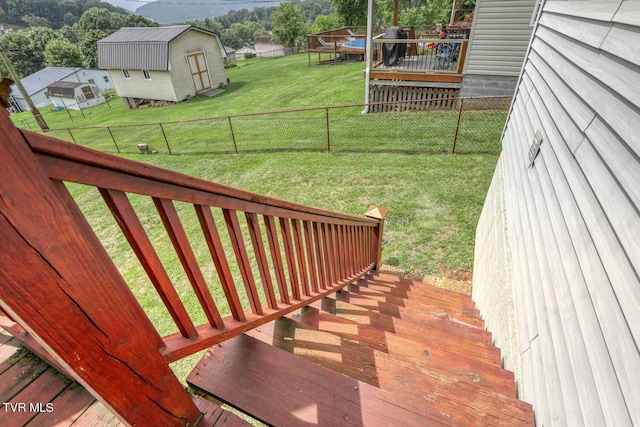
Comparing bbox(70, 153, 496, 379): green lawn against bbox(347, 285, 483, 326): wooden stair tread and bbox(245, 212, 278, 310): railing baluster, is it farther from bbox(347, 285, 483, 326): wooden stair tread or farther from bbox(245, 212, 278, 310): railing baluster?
bbox(245, 212, 278, 310): railing baluster

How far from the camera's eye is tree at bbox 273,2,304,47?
36.5 meters

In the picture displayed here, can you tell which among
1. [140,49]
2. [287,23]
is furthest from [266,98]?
[287,23]

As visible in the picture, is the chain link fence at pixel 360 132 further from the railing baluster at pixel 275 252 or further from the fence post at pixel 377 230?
the railing baluster at pixel 275 252

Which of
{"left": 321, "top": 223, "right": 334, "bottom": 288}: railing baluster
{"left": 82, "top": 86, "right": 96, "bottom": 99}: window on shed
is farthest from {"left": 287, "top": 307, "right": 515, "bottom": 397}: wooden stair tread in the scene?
{"left": 82, "top": 86, "right": 96, "bottom": 99}: window on shed

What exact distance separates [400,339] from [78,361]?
6.21ft

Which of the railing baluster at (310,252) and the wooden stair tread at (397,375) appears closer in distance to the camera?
the wooden stair tread at (397,375)

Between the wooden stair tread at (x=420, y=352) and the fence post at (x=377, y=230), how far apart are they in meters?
1.44

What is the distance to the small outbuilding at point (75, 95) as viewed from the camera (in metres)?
28.8

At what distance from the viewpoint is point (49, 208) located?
2.04ft

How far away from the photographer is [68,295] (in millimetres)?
678

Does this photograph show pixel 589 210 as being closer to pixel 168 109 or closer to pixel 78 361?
pixel 78 361

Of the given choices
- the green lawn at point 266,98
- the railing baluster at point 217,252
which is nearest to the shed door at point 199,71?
the green lawn at point 266,98

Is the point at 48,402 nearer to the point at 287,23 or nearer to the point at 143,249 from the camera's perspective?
the point at 143,249

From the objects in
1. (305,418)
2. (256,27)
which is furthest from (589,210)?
(256,27)
